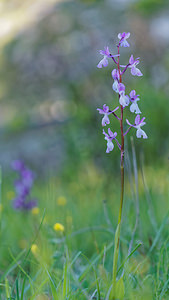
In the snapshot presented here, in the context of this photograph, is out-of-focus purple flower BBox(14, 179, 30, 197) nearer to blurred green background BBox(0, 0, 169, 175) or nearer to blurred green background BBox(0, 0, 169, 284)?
blurred green background BBox(0, 0, 169, 284)

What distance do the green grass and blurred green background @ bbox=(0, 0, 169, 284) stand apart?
3cm

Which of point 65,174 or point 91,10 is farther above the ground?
point 91,10

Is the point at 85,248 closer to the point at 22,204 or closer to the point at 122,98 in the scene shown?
the point at 22,204

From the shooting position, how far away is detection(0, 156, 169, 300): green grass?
1252mm

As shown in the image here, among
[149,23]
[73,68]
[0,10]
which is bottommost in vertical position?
[73,68]

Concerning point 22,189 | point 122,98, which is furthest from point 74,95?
point 122,98

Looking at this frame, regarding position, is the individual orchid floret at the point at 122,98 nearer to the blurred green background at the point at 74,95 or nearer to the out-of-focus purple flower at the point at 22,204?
the blurred green background at the point at 74,95

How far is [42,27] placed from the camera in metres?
8.97

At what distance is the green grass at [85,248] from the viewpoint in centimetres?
125

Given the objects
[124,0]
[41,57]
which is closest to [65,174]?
[41,57]

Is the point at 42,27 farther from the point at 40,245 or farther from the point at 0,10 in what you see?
the point at 40,245

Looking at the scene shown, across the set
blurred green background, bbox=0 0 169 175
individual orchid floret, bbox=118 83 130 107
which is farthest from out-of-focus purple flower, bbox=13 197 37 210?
blurred green background, bbox=0 0 169 175

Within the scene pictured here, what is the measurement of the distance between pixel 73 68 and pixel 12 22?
3.71 m

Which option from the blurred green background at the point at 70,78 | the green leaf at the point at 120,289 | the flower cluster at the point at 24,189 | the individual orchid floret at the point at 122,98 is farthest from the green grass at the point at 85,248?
the blurred green background at the point at 70,78
